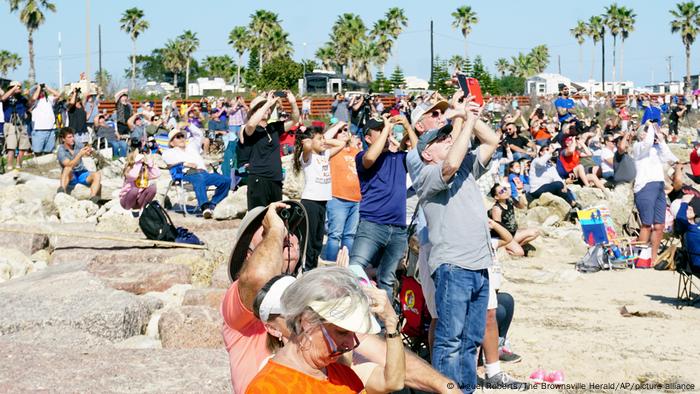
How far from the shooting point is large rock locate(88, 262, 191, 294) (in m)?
8.73

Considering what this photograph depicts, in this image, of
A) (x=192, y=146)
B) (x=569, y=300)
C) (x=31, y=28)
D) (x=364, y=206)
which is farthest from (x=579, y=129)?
(x=31, y=28)

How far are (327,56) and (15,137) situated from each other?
63872mm

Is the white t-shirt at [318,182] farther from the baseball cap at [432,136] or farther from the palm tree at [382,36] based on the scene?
the palm tree at [382,36]

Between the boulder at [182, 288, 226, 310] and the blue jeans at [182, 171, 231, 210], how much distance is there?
5236mm

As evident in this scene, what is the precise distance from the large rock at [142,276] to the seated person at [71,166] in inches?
194

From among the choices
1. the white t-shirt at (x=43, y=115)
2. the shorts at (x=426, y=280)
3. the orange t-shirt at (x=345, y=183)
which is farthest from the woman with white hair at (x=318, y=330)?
the white t-shirt at (x=43, y=115)

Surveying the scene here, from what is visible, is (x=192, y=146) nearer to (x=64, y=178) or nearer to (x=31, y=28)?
(x=64, y=178)

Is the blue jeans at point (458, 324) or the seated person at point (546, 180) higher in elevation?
the seated person at point (546, 180)

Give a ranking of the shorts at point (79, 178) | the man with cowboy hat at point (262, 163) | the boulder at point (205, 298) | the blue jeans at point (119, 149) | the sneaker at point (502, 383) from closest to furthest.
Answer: the sneaker at point (502, 383)
the boulder at point (205, 298)
the man with cowboy hat at point (262, 163)
the shorts at point (79, 178)
the blue jeans at point (119, 149)

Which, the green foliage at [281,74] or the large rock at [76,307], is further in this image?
the green foliage at [281,74]

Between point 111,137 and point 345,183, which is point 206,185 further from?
point 111,137

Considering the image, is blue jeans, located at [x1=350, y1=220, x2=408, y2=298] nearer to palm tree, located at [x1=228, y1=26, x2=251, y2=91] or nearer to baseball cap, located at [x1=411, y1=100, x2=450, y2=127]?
baseball cap, located at [x1=411, y1=100, x2=450, y2=127]

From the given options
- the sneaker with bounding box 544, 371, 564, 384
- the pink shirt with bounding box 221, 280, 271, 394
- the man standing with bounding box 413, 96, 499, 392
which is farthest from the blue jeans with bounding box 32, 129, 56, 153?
the pink shirt with bounding box 221, 280, 271, 394

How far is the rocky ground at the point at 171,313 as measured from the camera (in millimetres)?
5699
